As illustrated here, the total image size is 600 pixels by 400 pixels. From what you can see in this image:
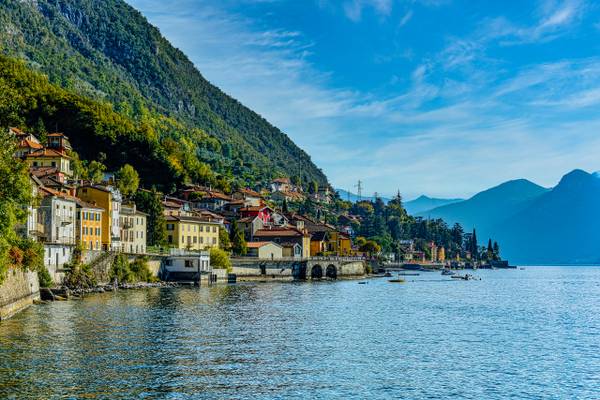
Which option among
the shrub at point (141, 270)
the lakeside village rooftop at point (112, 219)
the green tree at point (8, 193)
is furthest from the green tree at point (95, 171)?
the green tree at point (8, 193)

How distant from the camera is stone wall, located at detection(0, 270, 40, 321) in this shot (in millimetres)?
55781

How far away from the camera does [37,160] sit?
131m

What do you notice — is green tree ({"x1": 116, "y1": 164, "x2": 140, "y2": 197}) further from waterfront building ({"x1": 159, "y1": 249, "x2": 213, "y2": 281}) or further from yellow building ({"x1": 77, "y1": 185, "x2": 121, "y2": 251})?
yellow building ({"x1": 77, "y1": 185, "x2": 121, "y2": 251})

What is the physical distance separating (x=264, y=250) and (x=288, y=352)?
9705 cm

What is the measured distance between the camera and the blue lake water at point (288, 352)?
35.8m

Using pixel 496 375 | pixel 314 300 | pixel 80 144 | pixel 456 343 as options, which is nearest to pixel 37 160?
pixel 80 144

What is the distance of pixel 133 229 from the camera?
382 ft

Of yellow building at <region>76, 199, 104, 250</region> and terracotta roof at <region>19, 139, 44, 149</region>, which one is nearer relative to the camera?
yellow building at <region>76, 199, 104, 250</region>

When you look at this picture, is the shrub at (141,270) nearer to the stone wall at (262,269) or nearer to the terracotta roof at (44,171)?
the terracotta roof at (44,171)

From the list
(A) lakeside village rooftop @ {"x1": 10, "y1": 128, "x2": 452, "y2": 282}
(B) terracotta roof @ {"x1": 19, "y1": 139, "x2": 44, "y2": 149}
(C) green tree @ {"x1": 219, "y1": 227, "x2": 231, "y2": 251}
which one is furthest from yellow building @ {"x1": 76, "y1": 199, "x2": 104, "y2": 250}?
(B) terracotta roof @ {"x1": 19, "y1": 139, "x2": 44, "y2": 149}

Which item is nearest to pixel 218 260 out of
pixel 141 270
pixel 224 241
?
pixel 224 241

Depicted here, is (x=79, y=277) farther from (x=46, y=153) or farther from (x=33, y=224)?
(x=46, y=153)

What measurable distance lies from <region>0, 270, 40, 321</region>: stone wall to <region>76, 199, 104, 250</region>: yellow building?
24735 mm

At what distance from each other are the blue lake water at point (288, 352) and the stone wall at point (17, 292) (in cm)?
136
